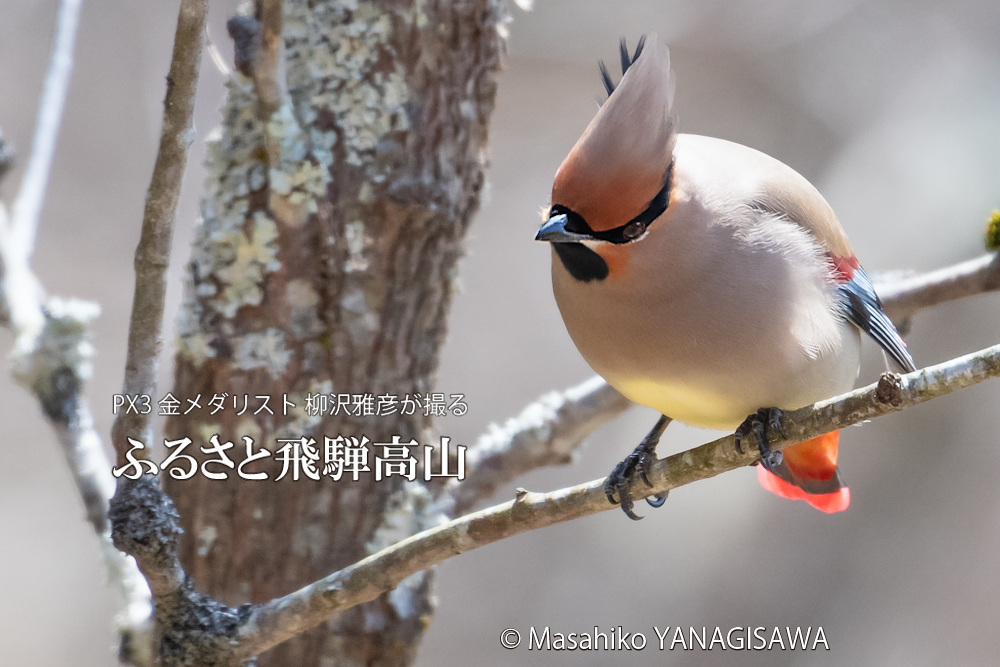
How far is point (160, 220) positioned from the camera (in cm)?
126

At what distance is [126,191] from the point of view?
14.2 feet

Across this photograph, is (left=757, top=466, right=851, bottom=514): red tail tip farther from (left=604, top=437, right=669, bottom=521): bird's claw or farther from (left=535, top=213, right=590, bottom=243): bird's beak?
(left=535, top=213, right=590, bottom=243): bird's beak

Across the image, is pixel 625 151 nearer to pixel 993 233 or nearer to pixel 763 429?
pixel 763 429

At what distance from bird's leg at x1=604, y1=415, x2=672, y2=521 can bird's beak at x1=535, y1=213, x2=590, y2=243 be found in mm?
377

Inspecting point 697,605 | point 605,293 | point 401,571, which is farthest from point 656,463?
point 697,605

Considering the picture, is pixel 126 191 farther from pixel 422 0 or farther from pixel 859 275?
pixel 859 275

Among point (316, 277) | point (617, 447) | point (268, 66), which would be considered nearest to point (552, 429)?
point (316, 277)

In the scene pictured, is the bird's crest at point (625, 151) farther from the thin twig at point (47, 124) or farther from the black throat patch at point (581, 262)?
the thin twig at point (47, 124)

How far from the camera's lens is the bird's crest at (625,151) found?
122 cm

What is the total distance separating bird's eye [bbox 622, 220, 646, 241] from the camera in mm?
1304

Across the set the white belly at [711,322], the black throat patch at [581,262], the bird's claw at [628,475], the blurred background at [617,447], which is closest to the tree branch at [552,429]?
the bird's claw at [628,475]

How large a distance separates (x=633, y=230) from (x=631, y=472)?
1.61 ft

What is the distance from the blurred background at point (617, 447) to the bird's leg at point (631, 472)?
2.41 metres

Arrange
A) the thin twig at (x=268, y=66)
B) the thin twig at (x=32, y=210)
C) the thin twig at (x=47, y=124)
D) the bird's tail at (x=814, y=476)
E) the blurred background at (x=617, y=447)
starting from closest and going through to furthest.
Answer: the thin twig at (x=268, y=66)
the bird's tail at (x=814, y=476)
the thin twig at (x=32, y=210)
the thin twig at (x=47, y=124)
the blurred background at (x=617, y=447)
